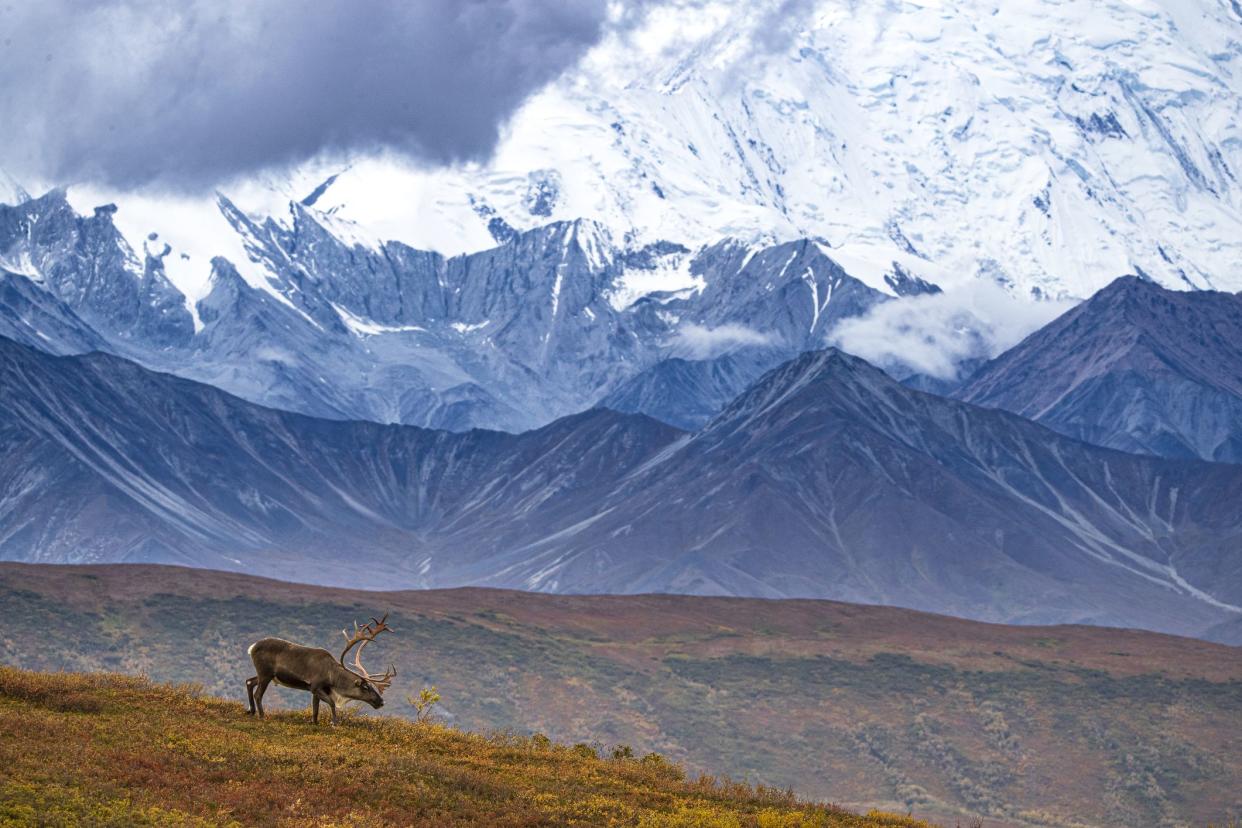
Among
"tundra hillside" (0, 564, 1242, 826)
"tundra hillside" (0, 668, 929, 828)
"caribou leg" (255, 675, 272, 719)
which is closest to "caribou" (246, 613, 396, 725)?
"caribou leg" (255, 675, 272, 719)

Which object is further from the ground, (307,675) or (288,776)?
(307,675)

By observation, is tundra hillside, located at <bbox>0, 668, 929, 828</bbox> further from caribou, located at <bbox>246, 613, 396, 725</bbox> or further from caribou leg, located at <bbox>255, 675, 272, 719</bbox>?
caribou, located at <bbox>246, 613, 396, 725</bbox>

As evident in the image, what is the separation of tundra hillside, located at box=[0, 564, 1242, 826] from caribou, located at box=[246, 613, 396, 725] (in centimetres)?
7581

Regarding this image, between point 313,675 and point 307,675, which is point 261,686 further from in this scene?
point 313,675

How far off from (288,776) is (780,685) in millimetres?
108013

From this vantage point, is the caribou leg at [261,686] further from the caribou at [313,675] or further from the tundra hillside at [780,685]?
the tundra hillside at [780,685]

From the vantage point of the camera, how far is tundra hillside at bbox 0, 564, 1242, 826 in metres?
119

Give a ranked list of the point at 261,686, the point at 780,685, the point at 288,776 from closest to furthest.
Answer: the point at 288,776
the point at 261,686
the point at 780,685

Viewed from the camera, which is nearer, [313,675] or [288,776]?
[288,776]

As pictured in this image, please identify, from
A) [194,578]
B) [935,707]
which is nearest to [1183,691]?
[935,707]

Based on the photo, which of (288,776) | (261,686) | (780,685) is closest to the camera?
(288,776)

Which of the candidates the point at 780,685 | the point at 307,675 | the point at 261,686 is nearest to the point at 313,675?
the point at 307,675

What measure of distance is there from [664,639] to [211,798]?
125651mm

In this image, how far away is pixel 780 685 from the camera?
13762 centimetres
